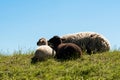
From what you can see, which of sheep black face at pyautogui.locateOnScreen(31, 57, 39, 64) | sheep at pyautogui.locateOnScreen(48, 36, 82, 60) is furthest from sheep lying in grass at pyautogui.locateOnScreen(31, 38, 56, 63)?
sheep at pyautogui.locateOnScreen(48, 36, 82, 60)

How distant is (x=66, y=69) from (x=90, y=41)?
196 inches

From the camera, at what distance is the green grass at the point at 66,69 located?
37.4ft

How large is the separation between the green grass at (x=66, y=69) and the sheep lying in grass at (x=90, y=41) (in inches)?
71.1

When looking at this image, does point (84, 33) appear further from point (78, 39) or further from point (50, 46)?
point (50, 46)

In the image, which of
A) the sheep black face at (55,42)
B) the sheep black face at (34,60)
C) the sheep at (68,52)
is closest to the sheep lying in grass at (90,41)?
the sheep black face at (55,42)

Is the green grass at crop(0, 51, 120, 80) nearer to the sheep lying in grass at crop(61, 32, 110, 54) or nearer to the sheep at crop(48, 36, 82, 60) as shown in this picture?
the sheep at crop(48, 36, 82, 60)

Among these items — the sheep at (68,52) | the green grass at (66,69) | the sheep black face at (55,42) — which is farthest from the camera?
the sheep black face at (55,42)

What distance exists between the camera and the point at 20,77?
467 inches

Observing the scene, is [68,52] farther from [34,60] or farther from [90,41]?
[90,41]

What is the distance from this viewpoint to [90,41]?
17.1 meters

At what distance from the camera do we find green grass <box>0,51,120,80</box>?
11.4 m

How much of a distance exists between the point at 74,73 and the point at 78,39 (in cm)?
549

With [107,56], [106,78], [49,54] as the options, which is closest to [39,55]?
[49,54]

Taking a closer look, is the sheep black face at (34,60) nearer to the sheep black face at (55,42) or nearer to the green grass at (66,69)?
the green grass at (66,69)
